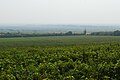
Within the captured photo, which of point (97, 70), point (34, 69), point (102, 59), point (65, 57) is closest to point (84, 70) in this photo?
point (97, 70)

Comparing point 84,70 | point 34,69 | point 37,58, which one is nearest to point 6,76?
point 34,69

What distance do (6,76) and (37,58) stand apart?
791cm

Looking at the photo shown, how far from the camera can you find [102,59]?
68.5 feet

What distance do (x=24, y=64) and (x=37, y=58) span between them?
8.77 feet

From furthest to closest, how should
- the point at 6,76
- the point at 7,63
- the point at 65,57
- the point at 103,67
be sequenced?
the point at 65,57 < the point at 7,63 < the point at 103,67 < the point at 6,76

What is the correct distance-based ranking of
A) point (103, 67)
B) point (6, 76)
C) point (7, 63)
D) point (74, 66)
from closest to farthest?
point (6, 76)
point (103, 67)
point (74, 66)
point (7, 63)

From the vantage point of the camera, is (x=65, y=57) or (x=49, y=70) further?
(x=65, y=57)

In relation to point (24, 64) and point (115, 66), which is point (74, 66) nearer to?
point (115, 66)

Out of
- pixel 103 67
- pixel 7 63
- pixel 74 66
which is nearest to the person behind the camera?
pixel 103 67

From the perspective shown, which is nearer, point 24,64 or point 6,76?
point 6,76

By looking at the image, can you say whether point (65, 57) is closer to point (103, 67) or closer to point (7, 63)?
point (7, 63)

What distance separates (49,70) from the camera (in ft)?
58.1

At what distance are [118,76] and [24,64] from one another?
7765 mm

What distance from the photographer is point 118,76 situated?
51.6ft
